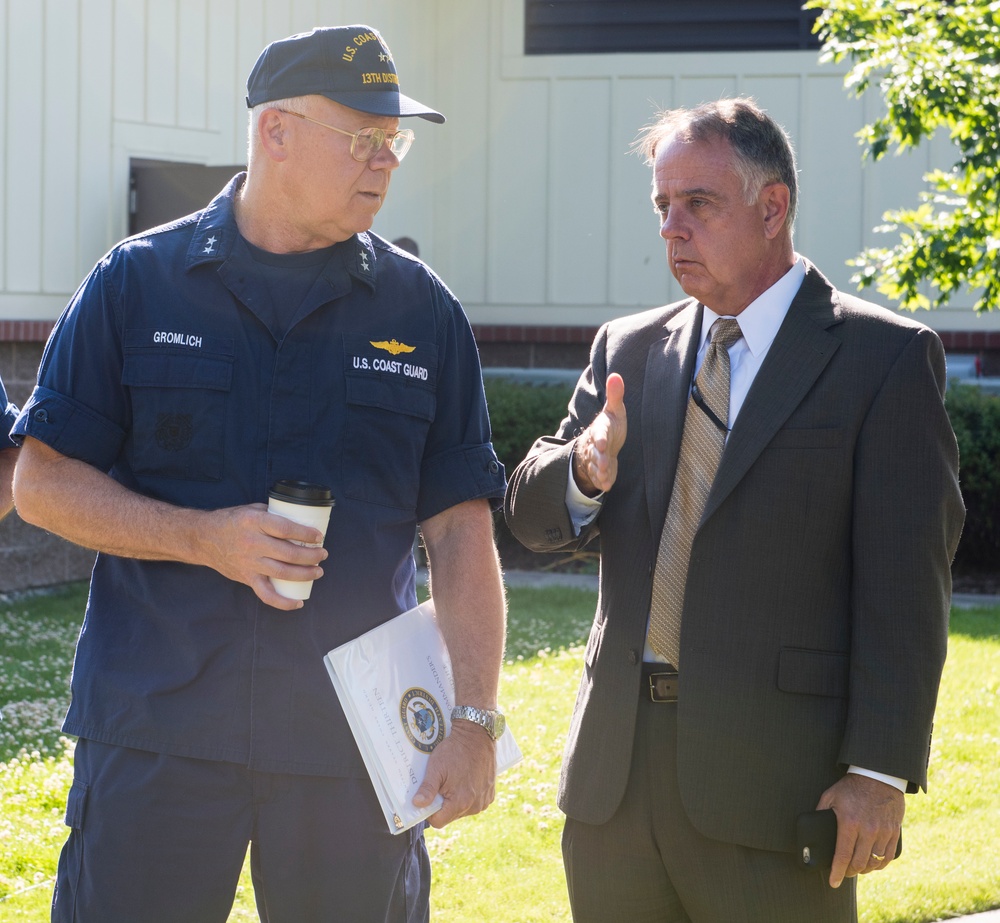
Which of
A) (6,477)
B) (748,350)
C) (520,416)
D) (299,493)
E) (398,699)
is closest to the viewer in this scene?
(299,493)

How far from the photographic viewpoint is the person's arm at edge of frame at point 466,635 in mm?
2641

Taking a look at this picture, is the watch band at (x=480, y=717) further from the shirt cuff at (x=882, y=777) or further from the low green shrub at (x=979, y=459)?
the low green shrub at (x=979, y=459)

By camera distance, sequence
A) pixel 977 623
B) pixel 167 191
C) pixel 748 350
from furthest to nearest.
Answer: pixel 167 191 < pixel 977 623 < pixel 748 350

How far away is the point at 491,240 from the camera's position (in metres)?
13.5

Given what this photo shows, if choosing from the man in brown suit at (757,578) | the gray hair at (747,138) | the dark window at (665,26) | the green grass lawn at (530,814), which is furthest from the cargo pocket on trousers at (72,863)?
the dark window at (665,26)

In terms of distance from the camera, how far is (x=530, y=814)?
5305 mm

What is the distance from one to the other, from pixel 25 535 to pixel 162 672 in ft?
24.5

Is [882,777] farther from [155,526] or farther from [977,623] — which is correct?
[977,623]

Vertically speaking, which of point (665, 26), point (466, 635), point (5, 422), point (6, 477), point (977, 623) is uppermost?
point (665, 26)

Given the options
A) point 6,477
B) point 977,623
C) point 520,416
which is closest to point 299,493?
point 6,477

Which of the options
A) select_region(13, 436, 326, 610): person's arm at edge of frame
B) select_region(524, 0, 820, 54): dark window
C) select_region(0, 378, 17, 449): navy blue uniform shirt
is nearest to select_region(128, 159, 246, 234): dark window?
select_region(524, 0, 820, 54): dark window

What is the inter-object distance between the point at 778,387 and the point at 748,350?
0.17 meters

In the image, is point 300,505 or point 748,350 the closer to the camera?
point 300,505

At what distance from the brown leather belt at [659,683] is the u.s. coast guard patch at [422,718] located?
1.42ft
